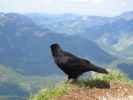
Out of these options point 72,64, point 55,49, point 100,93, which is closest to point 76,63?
point 72,64

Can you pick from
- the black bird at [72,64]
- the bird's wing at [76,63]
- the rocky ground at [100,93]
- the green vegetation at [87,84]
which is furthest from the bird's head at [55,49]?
the rocky ground at [100,93]

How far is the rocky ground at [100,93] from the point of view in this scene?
13.9 m

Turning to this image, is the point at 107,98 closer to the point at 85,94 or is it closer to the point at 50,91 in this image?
the point at 85,94

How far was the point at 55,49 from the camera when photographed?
14.6 m

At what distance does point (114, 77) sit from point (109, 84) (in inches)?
57.7

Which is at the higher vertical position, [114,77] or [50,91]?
[114,77]

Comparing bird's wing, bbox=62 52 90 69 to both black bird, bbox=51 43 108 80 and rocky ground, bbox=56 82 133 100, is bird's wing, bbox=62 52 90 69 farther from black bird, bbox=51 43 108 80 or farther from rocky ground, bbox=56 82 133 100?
rocky ground, bbox=56 82 133 100

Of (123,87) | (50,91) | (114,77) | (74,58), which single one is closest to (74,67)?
(74,58)

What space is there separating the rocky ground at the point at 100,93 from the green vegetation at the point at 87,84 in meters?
0.23

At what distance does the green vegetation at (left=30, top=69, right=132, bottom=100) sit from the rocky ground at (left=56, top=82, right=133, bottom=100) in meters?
0.23

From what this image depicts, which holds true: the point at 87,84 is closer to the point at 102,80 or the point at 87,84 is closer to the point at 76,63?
the point at 102,80

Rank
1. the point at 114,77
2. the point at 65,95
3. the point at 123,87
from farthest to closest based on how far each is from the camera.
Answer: the point at 114,77, the point at 123,87, the point at 65,95

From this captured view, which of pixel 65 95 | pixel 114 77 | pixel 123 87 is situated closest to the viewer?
pixel 65 95

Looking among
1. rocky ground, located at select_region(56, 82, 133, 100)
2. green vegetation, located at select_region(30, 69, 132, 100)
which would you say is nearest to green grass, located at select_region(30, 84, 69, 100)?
green vegetation, located at select_region(30, 69, 132, 100)
